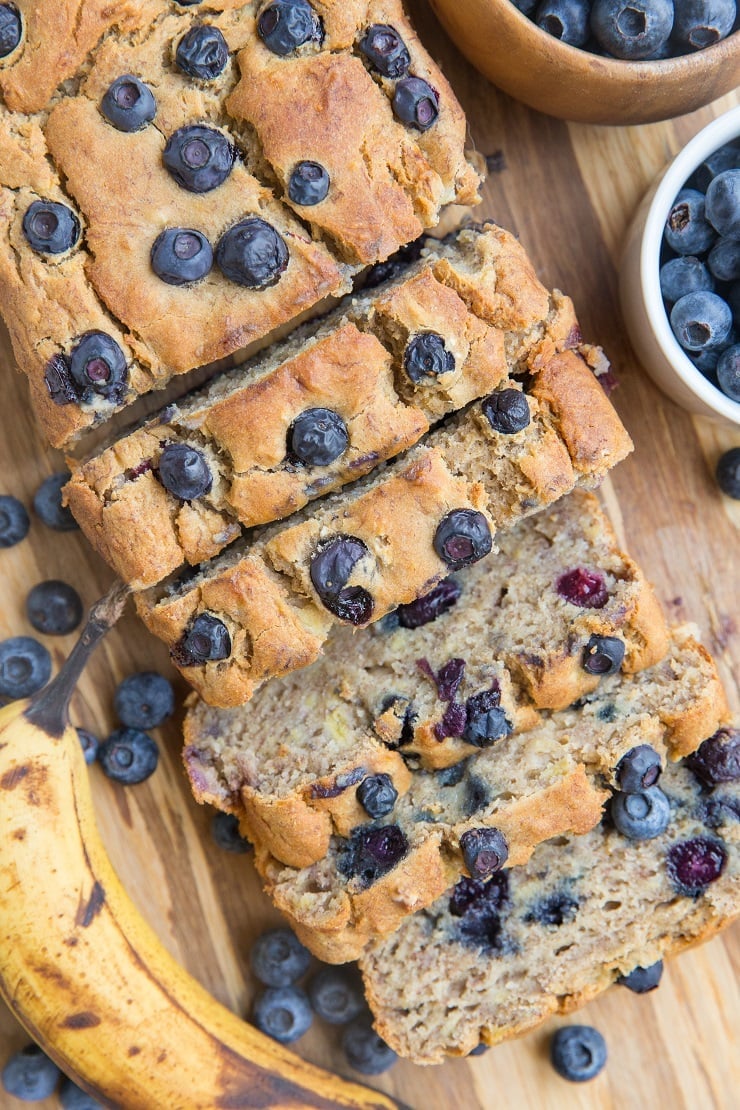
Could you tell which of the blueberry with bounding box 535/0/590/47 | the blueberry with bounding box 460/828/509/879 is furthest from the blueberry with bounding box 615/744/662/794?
the blueberry with bounding box 535/0/590/47

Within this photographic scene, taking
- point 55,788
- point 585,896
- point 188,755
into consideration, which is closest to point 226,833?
point 188,755

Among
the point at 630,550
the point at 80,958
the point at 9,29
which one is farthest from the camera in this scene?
the point at 630,550

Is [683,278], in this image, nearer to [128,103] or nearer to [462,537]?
[462,537]

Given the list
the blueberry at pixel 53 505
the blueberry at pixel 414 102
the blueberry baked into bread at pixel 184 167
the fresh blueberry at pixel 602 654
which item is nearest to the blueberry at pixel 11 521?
the blueberry at pixel 53 505

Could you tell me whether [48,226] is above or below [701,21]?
above

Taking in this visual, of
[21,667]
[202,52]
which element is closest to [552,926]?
[21,667]

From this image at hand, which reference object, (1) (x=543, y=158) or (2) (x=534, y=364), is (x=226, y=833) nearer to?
(2) (x=534, y=364)

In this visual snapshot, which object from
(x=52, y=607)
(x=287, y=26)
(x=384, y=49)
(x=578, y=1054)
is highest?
(x=287, y=26)
